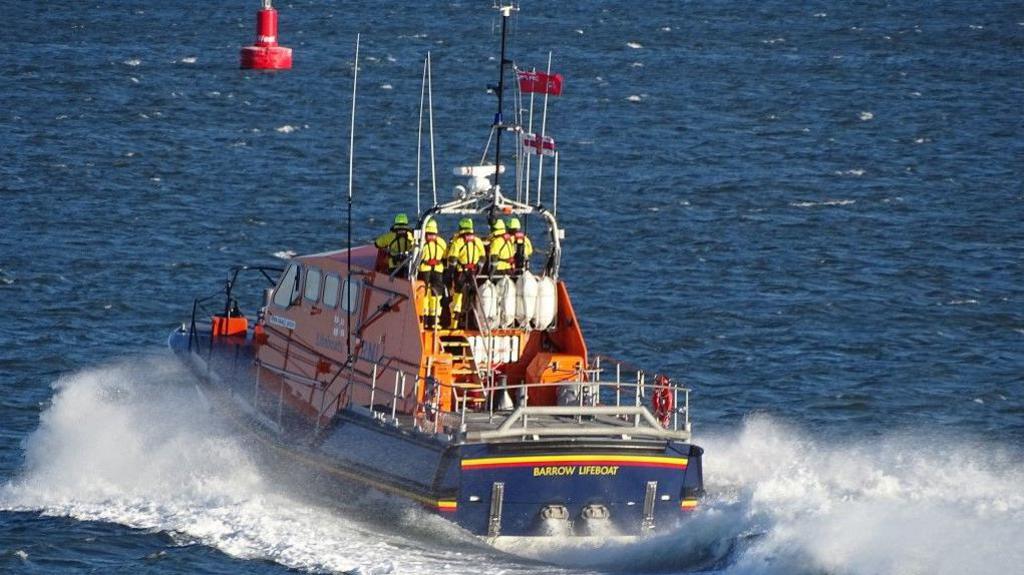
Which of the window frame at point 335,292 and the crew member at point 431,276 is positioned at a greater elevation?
the crew member at point 431,276

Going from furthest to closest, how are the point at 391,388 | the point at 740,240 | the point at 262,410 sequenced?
the point at 740,240
the point at 262,410
the point at 391,388

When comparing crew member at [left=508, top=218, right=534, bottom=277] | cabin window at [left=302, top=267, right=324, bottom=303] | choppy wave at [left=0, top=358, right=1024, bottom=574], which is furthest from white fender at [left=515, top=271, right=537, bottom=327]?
cabin window at [left=302, top=267, right=324, bottom=303]

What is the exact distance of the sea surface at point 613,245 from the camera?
22875 mm

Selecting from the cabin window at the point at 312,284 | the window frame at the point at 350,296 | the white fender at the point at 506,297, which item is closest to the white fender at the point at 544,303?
the white fender at the point at 506,297

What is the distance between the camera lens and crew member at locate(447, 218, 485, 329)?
24.0 meters

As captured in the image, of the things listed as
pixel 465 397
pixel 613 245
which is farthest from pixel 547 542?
pixel 613 245

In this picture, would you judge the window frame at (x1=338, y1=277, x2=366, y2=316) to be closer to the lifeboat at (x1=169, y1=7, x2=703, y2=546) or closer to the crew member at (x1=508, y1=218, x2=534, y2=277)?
the lifeboat at (x1=169, y1=7, x2=703, y2=546)

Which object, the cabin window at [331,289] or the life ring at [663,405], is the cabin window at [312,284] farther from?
the life ring at [663,405]

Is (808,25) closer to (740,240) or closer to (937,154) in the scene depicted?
(937,154)

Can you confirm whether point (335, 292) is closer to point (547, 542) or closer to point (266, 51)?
point (547, 542)

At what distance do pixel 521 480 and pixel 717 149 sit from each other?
3581 cm

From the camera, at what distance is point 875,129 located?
61.7m

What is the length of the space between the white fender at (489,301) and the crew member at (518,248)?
0.62 metres

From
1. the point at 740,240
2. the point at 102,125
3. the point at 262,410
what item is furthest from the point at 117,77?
the point at 262,410
